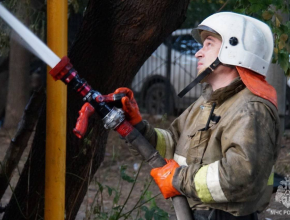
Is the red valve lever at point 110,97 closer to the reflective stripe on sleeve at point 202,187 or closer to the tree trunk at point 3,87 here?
the reflective stripe on sleeve at point 202,187

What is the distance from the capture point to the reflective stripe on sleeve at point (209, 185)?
231cm

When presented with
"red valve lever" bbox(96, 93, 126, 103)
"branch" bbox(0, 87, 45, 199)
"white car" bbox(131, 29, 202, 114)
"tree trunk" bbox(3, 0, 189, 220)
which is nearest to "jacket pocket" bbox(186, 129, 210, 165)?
"red valve lever" bbox(96, 93, 126, 103)

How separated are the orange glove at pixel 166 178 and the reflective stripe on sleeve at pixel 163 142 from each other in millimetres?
375

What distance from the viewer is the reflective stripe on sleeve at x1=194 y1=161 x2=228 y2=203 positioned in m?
2.31

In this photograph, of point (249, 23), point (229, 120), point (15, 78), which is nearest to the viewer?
point (229, 120)

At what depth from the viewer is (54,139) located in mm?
3021

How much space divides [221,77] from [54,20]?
996 millimetres

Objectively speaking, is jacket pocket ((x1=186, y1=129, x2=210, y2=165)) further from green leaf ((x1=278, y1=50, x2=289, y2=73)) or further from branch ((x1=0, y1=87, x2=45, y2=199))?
branch ((x1=0, y1=87, x2=45, y2=199))

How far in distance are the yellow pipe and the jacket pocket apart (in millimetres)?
815

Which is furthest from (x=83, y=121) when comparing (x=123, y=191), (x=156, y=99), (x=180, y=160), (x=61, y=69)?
(x=156, y=99)

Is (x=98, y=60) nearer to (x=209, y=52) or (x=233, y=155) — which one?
(x=209, y=52)

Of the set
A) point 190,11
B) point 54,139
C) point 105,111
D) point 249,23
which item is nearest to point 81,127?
point 105,111

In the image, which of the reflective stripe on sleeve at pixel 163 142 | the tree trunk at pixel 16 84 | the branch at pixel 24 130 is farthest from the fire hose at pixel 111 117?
the tree trunk at pixel 16 84

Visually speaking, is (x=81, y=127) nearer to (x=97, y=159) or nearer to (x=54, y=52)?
(x=54, y=52)
